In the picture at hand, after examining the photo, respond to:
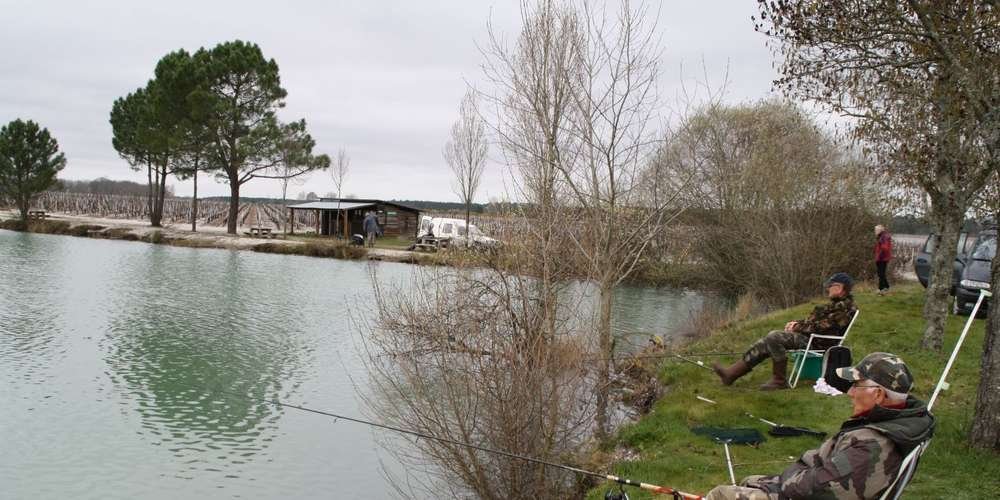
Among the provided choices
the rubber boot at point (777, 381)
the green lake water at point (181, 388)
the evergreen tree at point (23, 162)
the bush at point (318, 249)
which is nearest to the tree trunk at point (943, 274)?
the rubber boot at point (777, 381)

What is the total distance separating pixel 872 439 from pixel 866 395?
0.72ft

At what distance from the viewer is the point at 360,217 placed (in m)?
45.7

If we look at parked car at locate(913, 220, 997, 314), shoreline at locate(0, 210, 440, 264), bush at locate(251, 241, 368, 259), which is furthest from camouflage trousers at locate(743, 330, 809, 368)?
bush at locate(251, 241, 368, 259)

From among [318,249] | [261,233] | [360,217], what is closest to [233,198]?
[261,233]

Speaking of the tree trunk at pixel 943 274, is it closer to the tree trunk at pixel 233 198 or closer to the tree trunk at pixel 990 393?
the tree trunk at pixel 990 393

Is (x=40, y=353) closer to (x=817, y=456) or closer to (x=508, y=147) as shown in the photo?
(x=508, y=147)

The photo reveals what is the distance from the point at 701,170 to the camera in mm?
25125

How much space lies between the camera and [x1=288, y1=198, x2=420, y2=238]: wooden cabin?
147 feet

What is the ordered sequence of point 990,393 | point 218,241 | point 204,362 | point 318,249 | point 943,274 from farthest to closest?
point 218,241, point 318,249, point 204,362, point 943,274, point 990,393

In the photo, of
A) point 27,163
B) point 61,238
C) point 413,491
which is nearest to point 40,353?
point 413,491

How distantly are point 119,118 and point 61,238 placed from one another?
14380 mm

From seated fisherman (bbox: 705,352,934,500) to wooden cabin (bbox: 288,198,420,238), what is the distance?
133ft

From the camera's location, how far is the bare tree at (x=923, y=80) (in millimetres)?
6992

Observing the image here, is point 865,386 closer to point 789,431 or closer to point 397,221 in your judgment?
point 789,431
